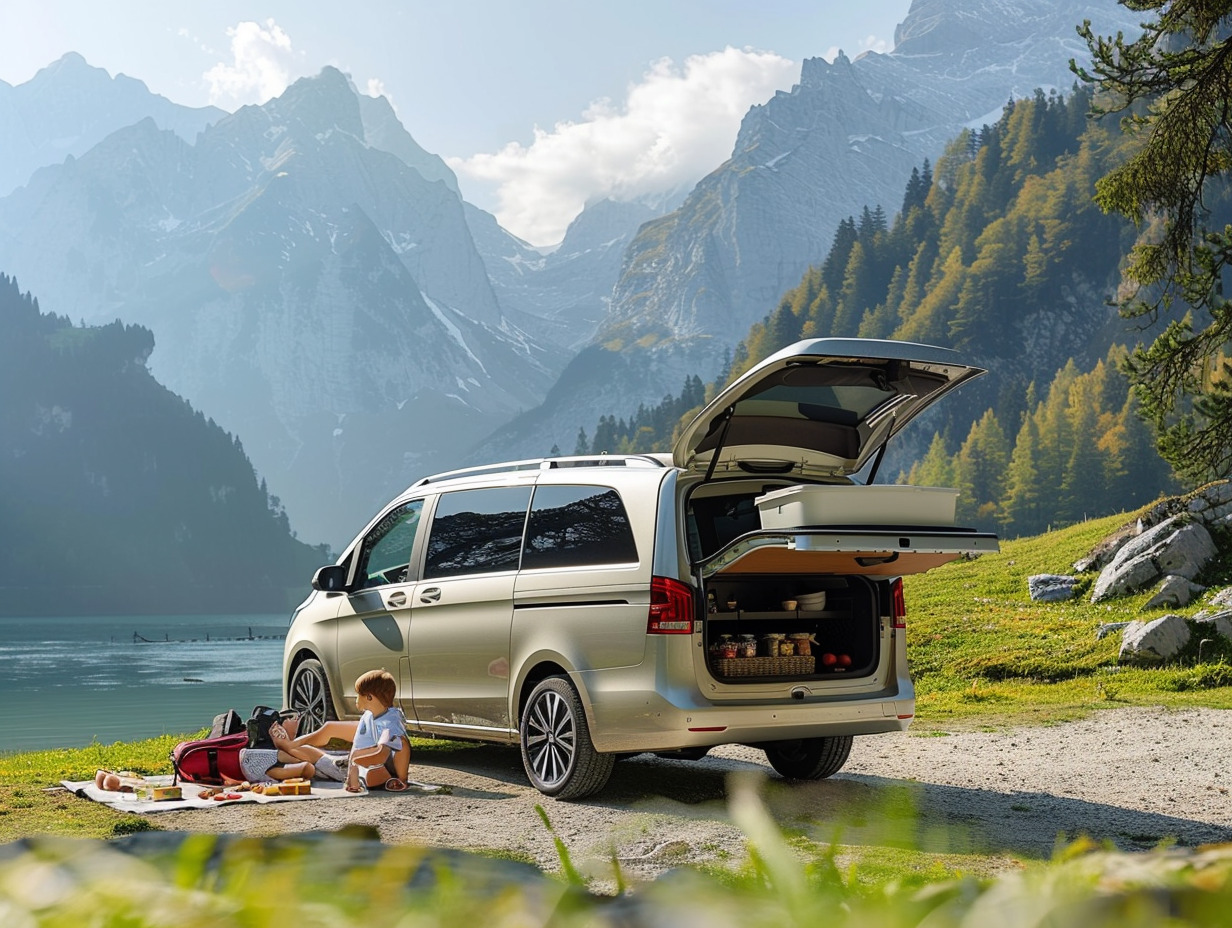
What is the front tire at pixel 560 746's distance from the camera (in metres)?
7.66

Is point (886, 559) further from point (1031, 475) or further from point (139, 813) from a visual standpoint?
point (1031, 475)

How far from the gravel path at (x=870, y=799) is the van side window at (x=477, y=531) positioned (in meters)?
1.60

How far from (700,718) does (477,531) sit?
2585 millimetres

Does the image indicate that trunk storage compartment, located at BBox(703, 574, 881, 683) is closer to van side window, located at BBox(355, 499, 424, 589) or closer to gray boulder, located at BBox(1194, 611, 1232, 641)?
van side window, located at BBox(355, 499, 424, 589)

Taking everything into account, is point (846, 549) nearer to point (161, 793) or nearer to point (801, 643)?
point (801, 643)

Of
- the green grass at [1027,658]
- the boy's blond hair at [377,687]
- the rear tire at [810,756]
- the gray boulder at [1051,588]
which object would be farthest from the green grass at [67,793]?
the gray boulder at [1051,588]

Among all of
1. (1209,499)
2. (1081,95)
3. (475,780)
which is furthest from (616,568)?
(1081,95)

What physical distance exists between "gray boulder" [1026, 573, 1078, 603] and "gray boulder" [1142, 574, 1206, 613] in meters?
3.45

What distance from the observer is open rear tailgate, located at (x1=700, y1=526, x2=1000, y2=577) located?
6.90 meters

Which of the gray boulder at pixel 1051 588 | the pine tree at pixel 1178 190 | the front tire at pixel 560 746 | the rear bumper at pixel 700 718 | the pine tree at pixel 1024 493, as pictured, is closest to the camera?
the rear bumper at pixel 700 718

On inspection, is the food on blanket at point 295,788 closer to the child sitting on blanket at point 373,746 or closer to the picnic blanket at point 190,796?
the picnic blanket at point 190,796

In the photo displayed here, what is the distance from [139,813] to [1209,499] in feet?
68.5

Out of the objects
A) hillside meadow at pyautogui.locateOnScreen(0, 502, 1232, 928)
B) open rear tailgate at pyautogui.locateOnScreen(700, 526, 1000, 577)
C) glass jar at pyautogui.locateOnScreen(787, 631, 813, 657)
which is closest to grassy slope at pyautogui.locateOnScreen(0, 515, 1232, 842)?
open rear tailgate at pyautogui.locateOnScreen(700, 526, 1000, 577)

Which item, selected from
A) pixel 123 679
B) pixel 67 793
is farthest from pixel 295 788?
pixel 123 679
